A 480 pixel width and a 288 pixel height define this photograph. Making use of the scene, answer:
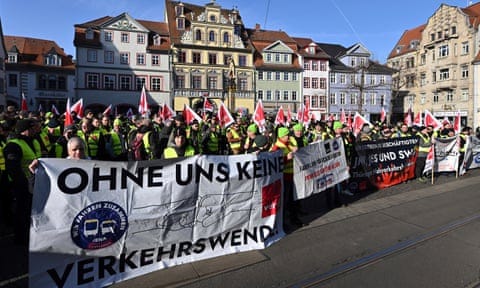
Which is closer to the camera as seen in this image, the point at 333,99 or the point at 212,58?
the point at 212,58

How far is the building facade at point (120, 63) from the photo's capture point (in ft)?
123

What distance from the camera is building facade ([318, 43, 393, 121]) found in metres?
47.4

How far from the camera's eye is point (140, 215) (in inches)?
151

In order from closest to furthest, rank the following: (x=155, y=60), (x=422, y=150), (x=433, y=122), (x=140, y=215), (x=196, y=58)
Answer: (x=140, y=215), (x=422, y=150), (x=433, y=122), (x=155, y=60), (x=196, y=58)

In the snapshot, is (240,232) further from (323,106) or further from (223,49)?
(323,106)

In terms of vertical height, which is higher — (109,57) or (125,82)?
(109,57)

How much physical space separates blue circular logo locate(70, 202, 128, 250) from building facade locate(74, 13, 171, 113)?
35.3 m

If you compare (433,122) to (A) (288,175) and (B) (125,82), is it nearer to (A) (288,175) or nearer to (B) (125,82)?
(A) (288,175)

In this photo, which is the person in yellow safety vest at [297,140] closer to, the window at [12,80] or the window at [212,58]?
the window at [212,58]

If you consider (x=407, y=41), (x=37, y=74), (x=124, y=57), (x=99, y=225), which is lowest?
(x=99, y=225)

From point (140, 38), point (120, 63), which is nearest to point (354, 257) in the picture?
point (120, 63)

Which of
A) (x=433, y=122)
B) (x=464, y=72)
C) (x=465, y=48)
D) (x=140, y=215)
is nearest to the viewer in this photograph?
(x=140, y=215)

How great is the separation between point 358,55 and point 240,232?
50642 mm

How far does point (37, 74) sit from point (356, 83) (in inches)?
1719
